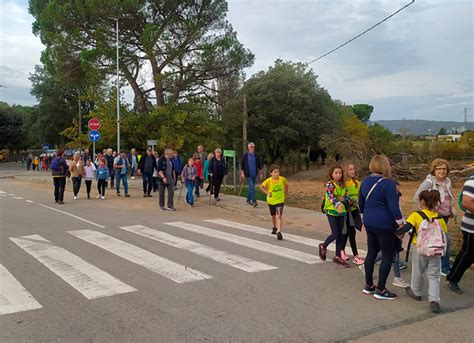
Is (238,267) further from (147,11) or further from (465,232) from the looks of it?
(147,11)

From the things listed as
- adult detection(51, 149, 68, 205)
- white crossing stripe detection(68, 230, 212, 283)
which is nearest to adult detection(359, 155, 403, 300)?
white crossing stripe detection(68, 230, 212, 283)

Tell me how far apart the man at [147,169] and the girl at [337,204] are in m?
10.5

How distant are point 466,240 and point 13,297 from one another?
5.51 meters

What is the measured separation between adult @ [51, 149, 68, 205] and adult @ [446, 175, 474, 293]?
477 inches

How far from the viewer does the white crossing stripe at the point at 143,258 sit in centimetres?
611

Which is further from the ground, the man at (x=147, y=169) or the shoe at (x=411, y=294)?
the man at (x=147, y=169)

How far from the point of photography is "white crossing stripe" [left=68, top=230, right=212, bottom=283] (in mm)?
6108

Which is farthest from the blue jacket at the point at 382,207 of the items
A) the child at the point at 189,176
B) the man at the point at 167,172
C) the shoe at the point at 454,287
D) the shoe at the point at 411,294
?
the child at the point at 189,176

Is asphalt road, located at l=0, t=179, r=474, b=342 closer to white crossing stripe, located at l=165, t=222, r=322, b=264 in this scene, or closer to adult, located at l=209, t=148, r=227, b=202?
white crossing stripe, located at l=165, t=222, r=322, b=264

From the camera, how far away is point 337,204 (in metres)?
6.64

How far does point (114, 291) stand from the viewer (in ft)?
17.7

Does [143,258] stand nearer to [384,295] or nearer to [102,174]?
[384,295]

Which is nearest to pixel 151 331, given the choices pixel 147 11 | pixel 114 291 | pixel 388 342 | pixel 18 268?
pixel 114 291

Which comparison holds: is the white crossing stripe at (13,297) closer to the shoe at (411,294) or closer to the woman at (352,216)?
the shoe at (411,294)
